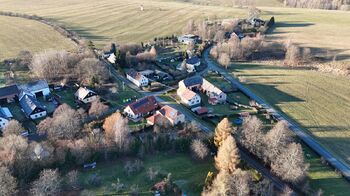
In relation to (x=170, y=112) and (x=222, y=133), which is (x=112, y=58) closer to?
(x=170, y=112)

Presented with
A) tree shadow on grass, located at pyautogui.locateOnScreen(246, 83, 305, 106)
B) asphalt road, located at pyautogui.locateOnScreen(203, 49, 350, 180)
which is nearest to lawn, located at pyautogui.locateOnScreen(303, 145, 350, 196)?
asphalt road, located at pyautogui.locateOnScreen(203, 49, 350, 180)

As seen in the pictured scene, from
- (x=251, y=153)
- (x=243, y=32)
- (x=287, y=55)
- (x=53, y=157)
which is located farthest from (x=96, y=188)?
(x=243, y=32)

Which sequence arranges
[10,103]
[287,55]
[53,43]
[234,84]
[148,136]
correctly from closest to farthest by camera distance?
[148,136] → [10,103] → [234,84] → [287,55] → [53,43]

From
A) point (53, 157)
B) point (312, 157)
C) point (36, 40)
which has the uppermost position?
point (36, 40)

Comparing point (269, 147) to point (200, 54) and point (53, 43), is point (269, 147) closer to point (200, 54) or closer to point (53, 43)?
point (200, 54)

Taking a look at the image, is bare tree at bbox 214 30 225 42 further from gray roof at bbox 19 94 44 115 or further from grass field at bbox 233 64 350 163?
gray roof at bbox 19 94 44 115

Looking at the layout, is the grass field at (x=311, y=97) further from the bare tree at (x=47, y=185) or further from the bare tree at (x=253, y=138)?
the bare tree at (x=47, y=185)

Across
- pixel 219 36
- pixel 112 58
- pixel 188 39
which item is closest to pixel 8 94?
pixel 112 58
